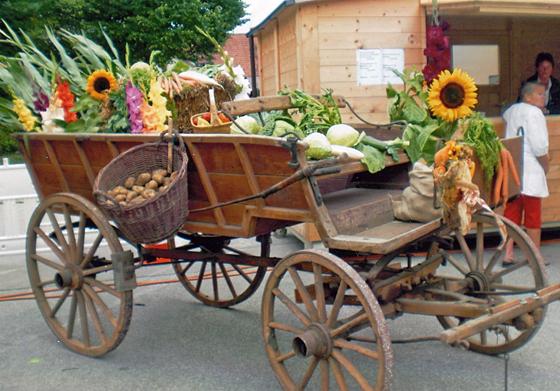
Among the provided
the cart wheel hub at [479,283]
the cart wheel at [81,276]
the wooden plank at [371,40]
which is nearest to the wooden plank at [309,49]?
the wooden plank at [371,40]

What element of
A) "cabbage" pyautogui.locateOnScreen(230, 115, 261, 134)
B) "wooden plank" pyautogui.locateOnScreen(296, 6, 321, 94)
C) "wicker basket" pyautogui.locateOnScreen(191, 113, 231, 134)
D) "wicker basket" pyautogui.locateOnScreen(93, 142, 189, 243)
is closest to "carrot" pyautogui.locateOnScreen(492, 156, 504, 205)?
"cabbage" pyautogui.locateOnScreen(230, 115, 261, 134)

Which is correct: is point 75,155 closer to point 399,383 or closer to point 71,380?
point 71,380

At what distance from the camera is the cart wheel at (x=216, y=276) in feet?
17.7

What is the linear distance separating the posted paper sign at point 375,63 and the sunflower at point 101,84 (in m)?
3.16

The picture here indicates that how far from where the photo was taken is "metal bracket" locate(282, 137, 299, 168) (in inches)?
143

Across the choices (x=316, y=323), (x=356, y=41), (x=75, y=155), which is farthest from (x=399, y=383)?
(x=356, y=41)

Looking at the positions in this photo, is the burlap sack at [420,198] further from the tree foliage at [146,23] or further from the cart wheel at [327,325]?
the tree foliage at [146,23]

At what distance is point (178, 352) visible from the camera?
5012 mm

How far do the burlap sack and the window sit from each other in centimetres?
687

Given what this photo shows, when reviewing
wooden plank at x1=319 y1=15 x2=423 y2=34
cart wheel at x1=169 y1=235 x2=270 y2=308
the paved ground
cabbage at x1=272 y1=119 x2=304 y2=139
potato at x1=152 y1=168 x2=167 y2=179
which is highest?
wooden plank at x1=319 y1=15 x2=423 y2=34

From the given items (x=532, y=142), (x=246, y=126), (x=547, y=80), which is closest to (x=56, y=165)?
(x=246, y=126)

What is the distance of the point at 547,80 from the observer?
845 centimetres

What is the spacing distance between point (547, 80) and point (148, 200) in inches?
235

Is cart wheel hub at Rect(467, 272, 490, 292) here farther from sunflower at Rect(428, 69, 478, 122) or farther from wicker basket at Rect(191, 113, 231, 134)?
wicker basket at Rect(191, 113, 231, 134)
